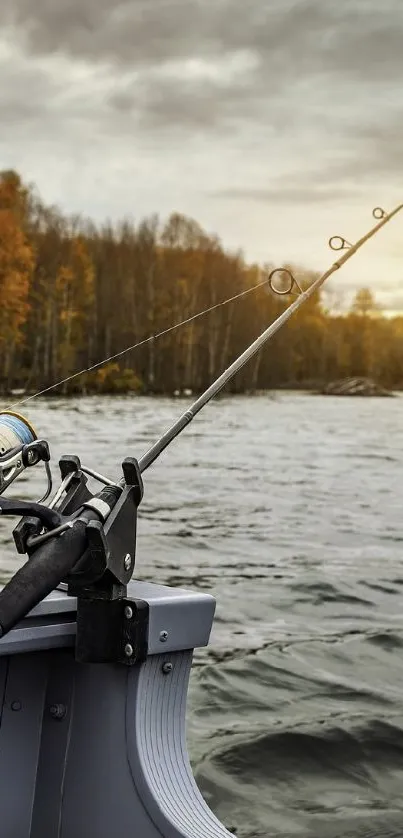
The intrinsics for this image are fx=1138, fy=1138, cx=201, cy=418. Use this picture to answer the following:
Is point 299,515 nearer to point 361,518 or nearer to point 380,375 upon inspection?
point 361,518

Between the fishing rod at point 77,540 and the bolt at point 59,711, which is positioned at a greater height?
the fishing rod at point 77,540

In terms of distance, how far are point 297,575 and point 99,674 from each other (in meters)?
7.30

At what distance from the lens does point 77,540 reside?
2.40 m

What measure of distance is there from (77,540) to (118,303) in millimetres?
62562

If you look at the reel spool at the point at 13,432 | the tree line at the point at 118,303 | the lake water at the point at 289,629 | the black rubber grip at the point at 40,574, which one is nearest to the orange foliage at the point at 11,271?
the tree line at the point at 118,303

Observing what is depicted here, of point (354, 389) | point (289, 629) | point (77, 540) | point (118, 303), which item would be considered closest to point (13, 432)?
point (77, 540)

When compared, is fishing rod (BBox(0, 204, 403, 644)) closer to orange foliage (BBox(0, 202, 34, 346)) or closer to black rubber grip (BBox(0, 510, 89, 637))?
black rubber grip (BBox(0, 510, 89, 637))

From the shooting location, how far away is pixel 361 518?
46.1 ft

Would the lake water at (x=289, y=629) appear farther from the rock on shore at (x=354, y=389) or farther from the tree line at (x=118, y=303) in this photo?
the rock on shore at (x=354, y=389)

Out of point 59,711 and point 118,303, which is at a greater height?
point 118,303

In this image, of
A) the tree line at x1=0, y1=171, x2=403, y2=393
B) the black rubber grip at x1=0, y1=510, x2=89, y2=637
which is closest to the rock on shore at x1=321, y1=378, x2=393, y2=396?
the tree line at x1=0, y1=171, x2=403, y2=393

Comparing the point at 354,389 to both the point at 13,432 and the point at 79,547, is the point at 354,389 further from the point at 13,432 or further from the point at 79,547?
the point at 79,547

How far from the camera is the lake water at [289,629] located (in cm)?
500

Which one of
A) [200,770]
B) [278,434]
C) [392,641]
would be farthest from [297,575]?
[278,434]
